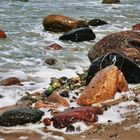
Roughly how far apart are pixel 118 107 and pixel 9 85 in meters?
2.21

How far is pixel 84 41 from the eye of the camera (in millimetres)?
12031

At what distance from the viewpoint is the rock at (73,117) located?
5.38m

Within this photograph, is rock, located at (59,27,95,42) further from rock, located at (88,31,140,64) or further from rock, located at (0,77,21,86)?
rock, located at (0,77,21,86)

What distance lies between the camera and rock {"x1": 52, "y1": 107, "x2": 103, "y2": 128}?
538 centimetres

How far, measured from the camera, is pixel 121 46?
30.2 feet

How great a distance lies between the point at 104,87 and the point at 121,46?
300 centimetres

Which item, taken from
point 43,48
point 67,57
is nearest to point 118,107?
point 67,57

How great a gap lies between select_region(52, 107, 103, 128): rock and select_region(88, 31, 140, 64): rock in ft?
11.4

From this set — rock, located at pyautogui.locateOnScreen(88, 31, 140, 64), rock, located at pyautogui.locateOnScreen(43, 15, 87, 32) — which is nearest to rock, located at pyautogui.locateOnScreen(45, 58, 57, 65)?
rock, located at pyautogui.locateOnScreen(88, 31, 140, 64)

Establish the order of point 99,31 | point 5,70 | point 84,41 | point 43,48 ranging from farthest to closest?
1. point 99,31
2. point 84,41
3. point 43,48
4. point 5,70

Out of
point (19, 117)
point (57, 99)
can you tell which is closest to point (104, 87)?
point (57, 99)

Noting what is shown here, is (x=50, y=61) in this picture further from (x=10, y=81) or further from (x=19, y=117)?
(x=19, y=117)

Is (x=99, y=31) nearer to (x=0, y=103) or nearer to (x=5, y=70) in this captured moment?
(x=5, y=70)

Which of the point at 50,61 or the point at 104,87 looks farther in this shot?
the point at 50,61
